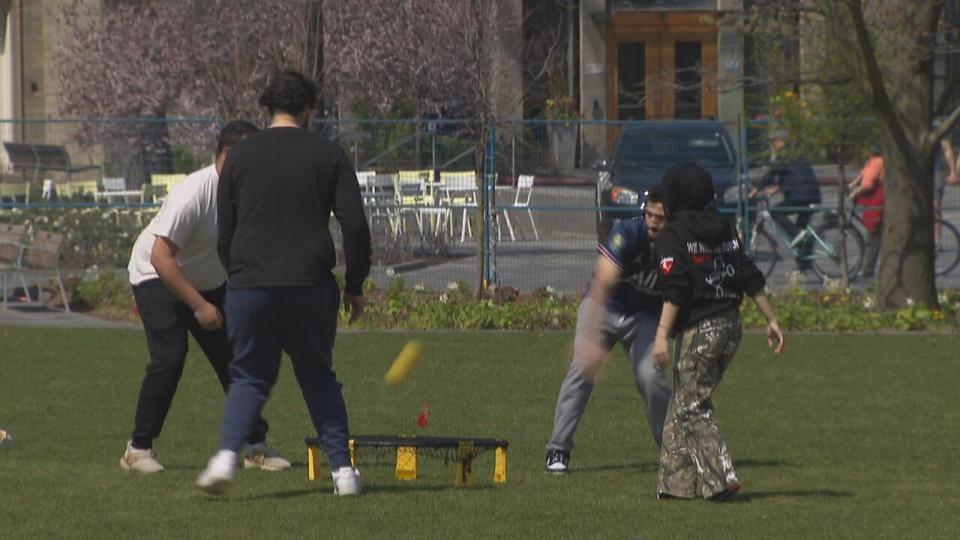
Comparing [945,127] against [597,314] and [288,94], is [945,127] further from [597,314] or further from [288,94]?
[288,94]

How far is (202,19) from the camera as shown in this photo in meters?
30.8

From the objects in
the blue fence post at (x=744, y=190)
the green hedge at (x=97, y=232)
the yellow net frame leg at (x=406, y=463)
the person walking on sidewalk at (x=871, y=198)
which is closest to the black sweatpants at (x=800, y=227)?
the blue fence post at (x=744, y=190)

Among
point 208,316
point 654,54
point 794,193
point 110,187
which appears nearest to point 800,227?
point 794,193

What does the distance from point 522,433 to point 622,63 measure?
97.3ft

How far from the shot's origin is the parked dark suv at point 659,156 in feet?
71.4

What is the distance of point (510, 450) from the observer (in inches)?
417

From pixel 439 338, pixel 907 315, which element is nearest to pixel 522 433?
pixel 439 338

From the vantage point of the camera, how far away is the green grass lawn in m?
7.96

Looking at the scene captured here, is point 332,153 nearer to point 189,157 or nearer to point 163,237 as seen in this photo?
point 163,237

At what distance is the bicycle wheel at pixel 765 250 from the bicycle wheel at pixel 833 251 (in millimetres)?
544

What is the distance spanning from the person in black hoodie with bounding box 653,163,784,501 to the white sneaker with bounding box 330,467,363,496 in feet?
4.71

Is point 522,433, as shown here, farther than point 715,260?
Yes

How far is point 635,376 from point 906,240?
1012 cm

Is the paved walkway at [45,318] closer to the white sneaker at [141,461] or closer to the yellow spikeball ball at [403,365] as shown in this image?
the yellow spikeball ball at [403,365]
